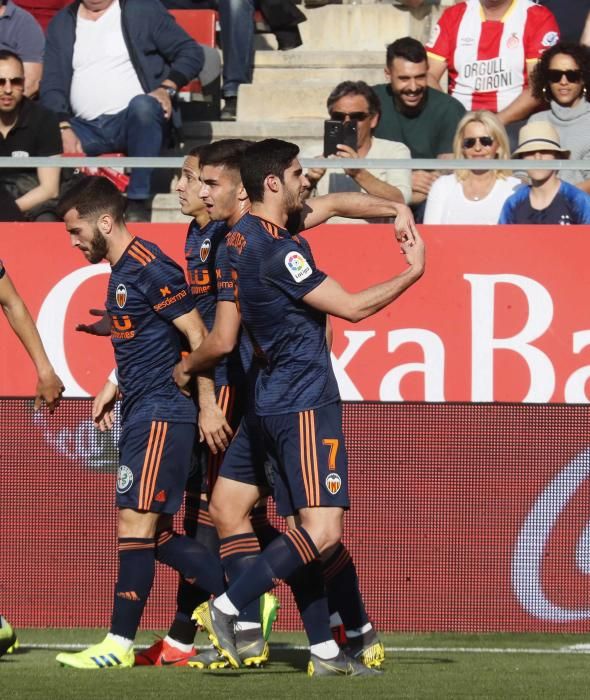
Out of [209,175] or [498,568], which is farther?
[498,568]

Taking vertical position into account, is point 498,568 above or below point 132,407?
below

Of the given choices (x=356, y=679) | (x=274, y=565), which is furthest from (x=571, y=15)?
(x=356, y=679)

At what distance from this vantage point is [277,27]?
1279 cm

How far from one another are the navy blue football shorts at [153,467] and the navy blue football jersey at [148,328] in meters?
0.06

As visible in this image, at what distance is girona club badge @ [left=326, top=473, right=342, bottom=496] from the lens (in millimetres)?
6375

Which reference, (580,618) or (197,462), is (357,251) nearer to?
(197,462)

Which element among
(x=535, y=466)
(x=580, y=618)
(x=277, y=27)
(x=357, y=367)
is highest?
(x=277, y=27)

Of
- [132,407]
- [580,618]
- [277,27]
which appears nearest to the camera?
[132,407]

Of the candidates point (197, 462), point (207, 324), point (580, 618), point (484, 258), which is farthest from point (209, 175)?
point (580, 618)

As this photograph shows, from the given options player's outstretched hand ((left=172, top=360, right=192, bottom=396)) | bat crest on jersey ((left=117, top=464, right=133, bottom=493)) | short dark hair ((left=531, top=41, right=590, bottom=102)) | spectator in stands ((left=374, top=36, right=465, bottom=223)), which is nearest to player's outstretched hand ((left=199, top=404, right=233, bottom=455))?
player's outstretched hand ((left=172, top=360, right=192, bottom=396))

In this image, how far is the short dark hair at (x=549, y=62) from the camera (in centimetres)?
1009

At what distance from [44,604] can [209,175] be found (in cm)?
275

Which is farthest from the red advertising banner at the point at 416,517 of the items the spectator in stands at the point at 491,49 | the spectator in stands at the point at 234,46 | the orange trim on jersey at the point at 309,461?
the spectator in stands at the point at 234,46

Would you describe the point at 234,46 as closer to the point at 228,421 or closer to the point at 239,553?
the point at 228,421
